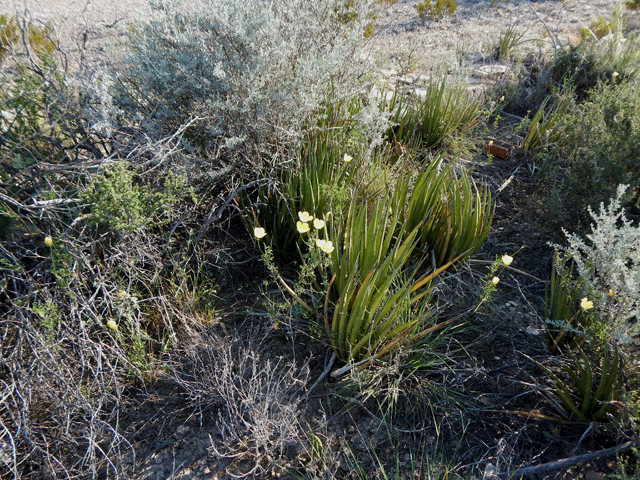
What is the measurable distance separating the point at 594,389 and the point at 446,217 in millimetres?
1026

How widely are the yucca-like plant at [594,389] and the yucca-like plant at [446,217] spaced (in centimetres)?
79

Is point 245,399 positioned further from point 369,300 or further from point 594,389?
point 594,389

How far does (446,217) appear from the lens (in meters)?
2.24

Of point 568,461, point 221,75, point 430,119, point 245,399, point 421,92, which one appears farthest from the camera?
point 421,92

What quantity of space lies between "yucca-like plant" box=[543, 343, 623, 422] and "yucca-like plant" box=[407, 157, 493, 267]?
794 millimetres

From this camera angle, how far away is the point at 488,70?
486cm

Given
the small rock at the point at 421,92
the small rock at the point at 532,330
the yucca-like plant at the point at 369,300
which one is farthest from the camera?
the small rock at the point at 421,92

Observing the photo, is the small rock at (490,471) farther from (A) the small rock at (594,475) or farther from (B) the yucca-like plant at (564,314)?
(B) the yucca-like plant at (564,314)

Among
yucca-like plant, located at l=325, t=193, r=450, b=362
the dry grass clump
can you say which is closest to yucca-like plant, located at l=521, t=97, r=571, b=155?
yucca-like plant, located at l=325, t=193, r=450, b=362

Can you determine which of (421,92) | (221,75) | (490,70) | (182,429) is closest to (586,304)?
(182,429)

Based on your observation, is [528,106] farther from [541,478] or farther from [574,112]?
[541,478]

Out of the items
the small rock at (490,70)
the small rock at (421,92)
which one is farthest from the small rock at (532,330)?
the small rock at (490,70)

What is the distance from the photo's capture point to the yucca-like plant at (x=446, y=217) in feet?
7.25

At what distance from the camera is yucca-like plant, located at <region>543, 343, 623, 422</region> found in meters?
1.57
